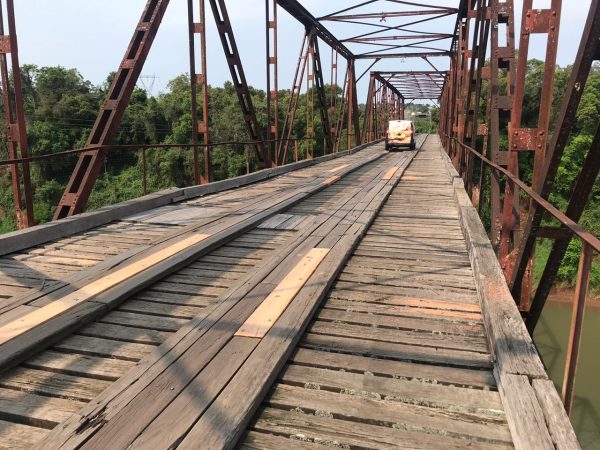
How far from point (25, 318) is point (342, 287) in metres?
2.29

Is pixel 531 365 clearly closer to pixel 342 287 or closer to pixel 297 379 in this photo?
pixel 297 379

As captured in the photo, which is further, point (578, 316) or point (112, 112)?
point (112, 112)

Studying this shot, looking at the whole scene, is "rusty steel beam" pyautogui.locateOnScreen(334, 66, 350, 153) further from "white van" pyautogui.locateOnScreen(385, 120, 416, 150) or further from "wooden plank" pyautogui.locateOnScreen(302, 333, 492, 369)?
"wooden plank" pyautogui.locateOnScreen(302, 333, 492, 369)

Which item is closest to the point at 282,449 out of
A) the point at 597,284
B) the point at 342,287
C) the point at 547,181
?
the point at 342,287

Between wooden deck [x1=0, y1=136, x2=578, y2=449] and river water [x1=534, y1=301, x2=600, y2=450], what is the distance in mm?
9772

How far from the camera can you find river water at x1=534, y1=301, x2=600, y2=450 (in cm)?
1645

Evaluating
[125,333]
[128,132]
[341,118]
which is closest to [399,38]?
[341,118]

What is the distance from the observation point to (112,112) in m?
6.95

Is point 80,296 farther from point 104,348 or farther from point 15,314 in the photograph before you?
point 104,348

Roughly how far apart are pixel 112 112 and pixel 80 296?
4.33m

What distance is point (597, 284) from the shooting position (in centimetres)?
2920

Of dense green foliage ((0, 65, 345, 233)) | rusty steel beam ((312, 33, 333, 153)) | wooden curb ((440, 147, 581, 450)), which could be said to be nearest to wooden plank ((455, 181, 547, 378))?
wooden curb ((440, 147, 581, 450))

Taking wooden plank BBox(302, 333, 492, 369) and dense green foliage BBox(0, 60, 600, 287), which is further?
dense green foliage BBox(0, 60, 600, 287)

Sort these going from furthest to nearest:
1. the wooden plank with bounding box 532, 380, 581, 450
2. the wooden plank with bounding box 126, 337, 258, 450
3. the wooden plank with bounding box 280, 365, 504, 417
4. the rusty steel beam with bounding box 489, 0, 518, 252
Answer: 1. the rusty steel beam with bounding box 489, 0, 518, 252
2. the wooden plank with bounding box 280, 365, 504, 417
3. the wooden plank with bounding box 126, 337, 258, 450
4. the wooden plank with bounding box 532, 380, 581, 450
